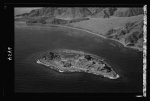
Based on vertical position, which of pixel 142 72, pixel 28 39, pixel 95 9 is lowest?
pixel 142 72

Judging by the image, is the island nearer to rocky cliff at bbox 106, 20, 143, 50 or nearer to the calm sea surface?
the calm sea surface

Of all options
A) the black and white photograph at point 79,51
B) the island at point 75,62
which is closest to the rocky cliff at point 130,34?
the black and white photograph at point 79,51

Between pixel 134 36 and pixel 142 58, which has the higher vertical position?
pixel 134 36

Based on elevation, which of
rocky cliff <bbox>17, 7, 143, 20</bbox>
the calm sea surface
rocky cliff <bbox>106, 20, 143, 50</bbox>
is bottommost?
the calm sea surface

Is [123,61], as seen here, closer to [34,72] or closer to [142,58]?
[142,58]

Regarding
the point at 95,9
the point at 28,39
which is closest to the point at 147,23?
the point at 95,9

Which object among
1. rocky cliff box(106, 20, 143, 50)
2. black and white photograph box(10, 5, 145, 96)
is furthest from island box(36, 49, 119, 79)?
rocky cliff box(106, 20, 143, 50)

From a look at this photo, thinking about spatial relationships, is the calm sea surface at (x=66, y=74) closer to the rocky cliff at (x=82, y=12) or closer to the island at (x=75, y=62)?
the island at (x=75, y=62)
